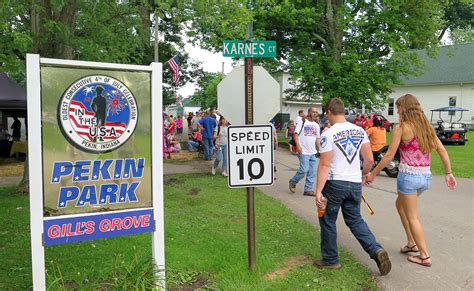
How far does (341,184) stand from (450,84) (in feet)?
138

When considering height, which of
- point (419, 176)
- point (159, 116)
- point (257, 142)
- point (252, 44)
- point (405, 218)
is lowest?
point (405, 218)

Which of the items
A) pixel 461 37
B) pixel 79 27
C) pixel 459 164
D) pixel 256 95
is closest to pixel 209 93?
pixel 461 37

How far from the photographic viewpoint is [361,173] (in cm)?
479

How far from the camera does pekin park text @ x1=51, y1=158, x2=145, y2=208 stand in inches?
137

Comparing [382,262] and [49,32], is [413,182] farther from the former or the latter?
[49,32]

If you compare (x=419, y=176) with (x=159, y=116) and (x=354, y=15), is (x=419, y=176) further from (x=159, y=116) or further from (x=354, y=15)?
(x=354, y=15)

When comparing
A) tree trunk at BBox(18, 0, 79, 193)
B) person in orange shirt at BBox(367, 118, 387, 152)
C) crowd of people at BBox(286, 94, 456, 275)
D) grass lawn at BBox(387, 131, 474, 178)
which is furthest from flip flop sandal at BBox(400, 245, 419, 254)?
grass lawn at BBox(387, 131, 474, 178)

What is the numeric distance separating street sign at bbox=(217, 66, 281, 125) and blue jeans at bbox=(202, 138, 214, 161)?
8.87m

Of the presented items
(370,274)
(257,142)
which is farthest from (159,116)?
(370,274)

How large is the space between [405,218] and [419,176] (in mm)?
583

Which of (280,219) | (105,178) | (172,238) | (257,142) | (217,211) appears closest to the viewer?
(105,178)

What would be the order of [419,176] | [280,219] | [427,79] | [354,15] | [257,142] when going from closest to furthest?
[257,142] → [419,176] → [280,219] → [354,15] → [427,79]

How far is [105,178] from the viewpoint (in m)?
3.63

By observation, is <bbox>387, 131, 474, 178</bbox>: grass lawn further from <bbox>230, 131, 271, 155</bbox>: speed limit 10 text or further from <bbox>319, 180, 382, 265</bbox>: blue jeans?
<bbox>230, 131, 271, 155</bbox>: speed limit 10 text
